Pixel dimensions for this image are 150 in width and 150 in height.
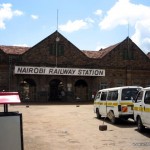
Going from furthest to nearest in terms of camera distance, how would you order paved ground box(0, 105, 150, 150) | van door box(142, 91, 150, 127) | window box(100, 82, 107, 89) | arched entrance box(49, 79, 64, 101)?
arched entrance box(49, 79, 64, 101) → window box(100, 82, 107, 89) → van door box(142, 91, 150, 127) → paved ground box(0, 105, 150, 150)

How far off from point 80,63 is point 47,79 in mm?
4910

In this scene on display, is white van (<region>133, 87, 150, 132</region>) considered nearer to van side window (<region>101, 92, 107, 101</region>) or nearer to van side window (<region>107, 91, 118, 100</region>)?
van side window (<region>107, 91, 118, 100</region>)

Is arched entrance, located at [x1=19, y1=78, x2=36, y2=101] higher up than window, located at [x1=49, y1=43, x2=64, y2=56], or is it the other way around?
window, located at [x1=49, y1=43, x2=64, y2=56]

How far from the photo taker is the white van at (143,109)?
44.4 feet

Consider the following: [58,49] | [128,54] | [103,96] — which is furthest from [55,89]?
[103,96]

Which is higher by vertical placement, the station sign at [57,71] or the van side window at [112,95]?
the station sign at [57,71]

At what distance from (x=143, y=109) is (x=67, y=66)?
29273 mm

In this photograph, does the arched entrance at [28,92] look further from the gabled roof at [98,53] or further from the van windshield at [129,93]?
the van windshield at [129,93]

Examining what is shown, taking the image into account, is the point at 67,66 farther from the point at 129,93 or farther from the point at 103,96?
the point at 129,93

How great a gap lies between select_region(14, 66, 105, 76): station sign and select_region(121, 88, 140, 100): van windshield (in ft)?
76.2

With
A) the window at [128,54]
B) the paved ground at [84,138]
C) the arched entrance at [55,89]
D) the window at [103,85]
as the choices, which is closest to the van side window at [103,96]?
the paved ground at [84,138]

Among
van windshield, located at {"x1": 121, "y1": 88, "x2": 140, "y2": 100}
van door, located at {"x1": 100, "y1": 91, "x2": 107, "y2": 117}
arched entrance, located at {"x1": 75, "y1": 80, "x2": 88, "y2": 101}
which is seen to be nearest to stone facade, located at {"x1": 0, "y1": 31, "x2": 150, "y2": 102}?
arched entrance, located at {"x1": 75, "y1": 80, "x2": 88, "y2": 101}

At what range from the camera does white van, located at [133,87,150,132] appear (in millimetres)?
13519

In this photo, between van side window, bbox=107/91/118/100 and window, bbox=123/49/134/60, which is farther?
window, bbox=123/49/134/60
